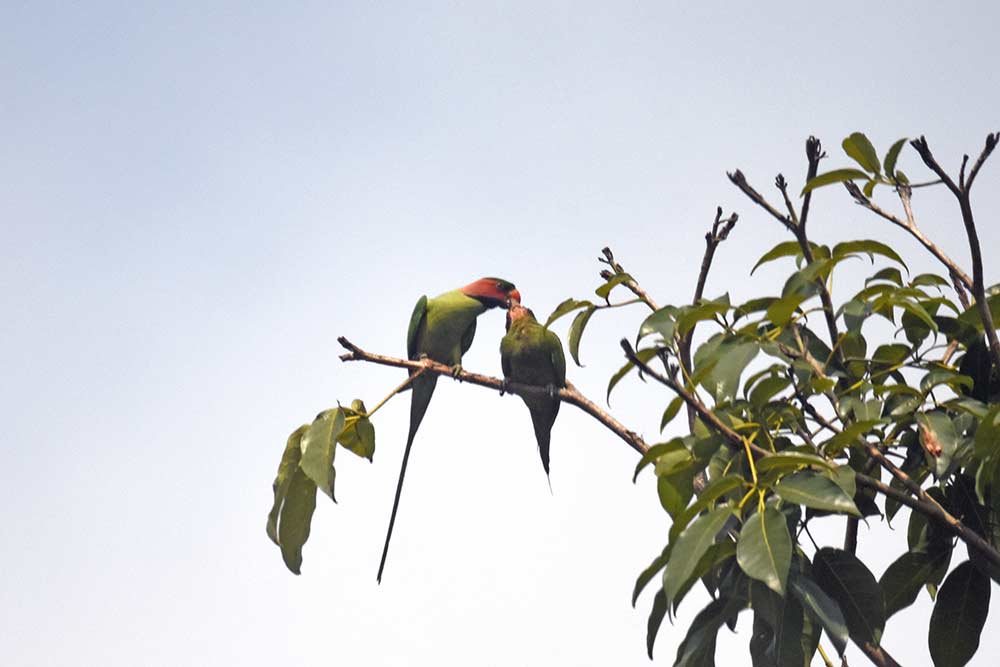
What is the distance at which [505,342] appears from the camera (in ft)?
15.3

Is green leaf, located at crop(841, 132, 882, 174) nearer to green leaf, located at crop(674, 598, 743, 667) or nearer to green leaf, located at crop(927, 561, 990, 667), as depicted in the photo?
green leaf, located at crop(927, 561, 990, 667)

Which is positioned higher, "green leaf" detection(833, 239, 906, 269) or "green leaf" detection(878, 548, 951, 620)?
"green leaf" detection(833, 239, 906, 269)

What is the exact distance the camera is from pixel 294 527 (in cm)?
240

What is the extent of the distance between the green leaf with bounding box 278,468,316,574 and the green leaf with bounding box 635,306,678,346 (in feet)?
2.99

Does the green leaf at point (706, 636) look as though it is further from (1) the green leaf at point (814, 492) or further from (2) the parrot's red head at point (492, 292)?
(2) the parrot's red head at point (492, 292)

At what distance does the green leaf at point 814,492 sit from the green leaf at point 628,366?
16.0 inches

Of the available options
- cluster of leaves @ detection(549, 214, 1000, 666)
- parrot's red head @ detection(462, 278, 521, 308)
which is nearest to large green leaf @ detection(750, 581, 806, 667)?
cluster of leaves @ detection(549, 214, 1000, 666)

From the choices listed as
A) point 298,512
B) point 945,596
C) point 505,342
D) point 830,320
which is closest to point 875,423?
point 830,320

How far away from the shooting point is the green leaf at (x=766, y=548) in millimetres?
Answer: 1540

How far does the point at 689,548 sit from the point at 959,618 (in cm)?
81

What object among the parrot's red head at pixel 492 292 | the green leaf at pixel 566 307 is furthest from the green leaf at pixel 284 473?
the parrot's red head at pixel 492 292

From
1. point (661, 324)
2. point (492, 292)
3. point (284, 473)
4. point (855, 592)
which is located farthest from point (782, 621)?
point (492, 292)

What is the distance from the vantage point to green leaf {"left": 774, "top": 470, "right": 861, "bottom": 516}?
1.57 m

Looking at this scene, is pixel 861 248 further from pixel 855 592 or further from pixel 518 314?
pixel 518 314
